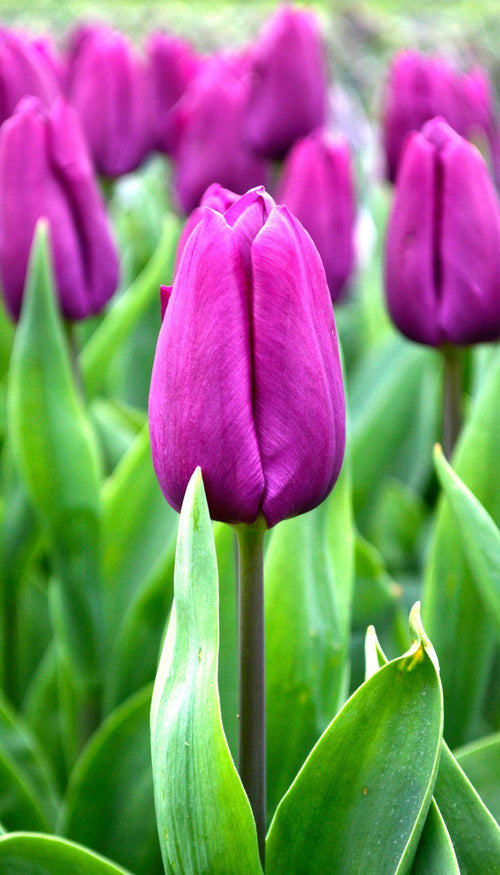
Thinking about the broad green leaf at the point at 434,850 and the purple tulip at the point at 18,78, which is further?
the purple tulip at the point at 18,78

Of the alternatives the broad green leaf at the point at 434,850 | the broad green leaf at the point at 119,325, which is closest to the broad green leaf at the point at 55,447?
the broad green leaf at the point at 119,325

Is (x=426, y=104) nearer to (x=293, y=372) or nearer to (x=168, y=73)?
(x=168, y=73)

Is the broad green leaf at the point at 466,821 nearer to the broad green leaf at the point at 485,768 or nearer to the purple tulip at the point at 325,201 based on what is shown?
the broad green leaf at the point at 485,768

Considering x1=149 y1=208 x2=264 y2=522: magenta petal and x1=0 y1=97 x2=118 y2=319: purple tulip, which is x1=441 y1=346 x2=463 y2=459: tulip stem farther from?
x1=149 y1=208 x2=264 y2=522: magenta petal

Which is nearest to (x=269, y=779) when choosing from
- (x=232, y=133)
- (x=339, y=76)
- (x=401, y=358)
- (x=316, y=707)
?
(x=316, y=707)

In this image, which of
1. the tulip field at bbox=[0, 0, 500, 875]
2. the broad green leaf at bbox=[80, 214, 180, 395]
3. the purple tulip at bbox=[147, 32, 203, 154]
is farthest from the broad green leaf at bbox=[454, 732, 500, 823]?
the purple tulip at bbox=[147, 32, 203, 154]

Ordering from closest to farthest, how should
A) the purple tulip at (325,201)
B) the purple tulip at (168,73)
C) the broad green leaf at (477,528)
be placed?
the broad green leaf at (477,528), the purple tulip at (325,201), the purple tulip at (168,73)
